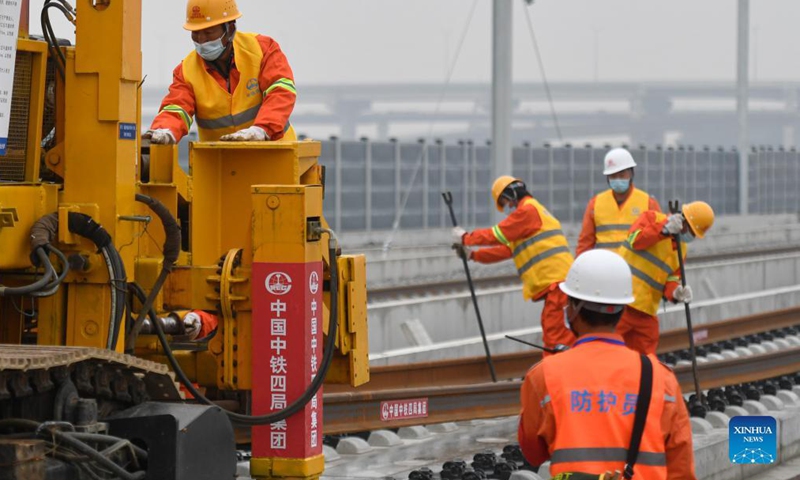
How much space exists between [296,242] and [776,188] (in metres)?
42.1

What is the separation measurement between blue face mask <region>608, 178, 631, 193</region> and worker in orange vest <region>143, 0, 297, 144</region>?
15.9 ft

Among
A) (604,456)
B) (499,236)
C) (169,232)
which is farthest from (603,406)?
(499,236)

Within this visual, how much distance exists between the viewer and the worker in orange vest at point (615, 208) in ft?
40.1

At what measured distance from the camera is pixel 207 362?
7.26 m

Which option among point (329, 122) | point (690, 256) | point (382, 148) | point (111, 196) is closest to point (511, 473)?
point (111, 196)

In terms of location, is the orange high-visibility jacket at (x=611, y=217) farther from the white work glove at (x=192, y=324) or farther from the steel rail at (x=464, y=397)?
the white work glove at (x=192, y=324)

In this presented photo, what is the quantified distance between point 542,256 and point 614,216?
0.69m

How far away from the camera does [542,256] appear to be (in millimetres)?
12234

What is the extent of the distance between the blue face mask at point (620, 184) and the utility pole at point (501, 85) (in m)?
11.3

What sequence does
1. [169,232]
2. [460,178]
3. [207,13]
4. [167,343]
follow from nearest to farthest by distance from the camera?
1. [169,232]
2. [167,343]
3. [207,13]
4. [460,178]

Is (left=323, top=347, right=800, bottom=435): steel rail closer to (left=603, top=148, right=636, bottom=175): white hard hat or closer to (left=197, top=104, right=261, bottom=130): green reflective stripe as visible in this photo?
(left=603, top=148, right=636, bottom=175): white hard hat

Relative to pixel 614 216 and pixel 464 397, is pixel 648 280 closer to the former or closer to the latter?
pixel 614 216

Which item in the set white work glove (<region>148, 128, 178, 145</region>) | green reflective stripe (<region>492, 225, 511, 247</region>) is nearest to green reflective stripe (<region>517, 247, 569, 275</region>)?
green reflective stripe (<region>492, 225, 511, 247</region>)

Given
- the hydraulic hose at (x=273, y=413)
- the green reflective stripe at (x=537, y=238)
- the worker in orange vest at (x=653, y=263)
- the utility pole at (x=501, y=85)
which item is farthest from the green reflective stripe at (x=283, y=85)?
the utility pole at (x=501, y=85)
